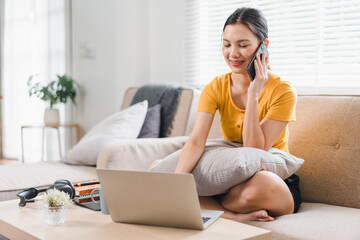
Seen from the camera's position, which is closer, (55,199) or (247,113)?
(55,199)

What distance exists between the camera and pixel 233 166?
163 centimetres

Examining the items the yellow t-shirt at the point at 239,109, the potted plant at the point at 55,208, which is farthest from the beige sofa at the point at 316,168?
the potted plant at the point at 55,208

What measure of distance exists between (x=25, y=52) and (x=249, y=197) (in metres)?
4.10

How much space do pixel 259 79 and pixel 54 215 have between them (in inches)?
38.7

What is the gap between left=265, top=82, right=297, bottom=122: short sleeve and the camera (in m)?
1.87

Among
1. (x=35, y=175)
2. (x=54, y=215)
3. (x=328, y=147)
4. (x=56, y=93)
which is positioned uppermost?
(x=56, y=93)

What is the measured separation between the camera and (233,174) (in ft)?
5.37

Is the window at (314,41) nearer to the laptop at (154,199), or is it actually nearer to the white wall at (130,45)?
the white wall at (130,45)

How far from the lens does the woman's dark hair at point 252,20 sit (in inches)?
76.4

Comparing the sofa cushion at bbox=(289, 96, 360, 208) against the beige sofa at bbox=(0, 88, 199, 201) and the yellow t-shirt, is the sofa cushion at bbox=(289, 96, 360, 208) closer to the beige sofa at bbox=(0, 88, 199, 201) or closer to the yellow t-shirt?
the yellow t-shirt

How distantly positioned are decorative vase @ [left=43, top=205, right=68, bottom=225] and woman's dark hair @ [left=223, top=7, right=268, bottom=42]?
1.06 metres

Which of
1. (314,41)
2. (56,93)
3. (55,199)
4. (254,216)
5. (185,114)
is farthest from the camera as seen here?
(56,93)

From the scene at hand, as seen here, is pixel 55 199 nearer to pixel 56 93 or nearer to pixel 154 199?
pixel 154 199

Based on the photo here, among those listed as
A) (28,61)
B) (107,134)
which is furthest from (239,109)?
(28,61)
